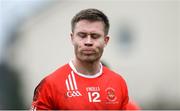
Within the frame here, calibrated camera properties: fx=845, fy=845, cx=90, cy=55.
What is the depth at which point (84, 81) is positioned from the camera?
676 centimetres

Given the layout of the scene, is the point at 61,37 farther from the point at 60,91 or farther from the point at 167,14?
the point at 60,91

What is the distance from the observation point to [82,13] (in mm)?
6707

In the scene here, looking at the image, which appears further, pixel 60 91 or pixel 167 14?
pixel 167 14

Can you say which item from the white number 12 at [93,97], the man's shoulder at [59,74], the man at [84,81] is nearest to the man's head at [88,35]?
the man at [84,81]

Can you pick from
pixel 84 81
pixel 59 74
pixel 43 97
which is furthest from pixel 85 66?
pixel 43 97

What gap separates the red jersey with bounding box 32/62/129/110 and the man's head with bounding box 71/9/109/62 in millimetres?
182

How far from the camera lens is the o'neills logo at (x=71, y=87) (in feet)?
21.8

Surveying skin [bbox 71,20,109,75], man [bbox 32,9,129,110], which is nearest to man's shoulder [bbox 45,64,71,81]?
man [bbox 32,9,129,110]

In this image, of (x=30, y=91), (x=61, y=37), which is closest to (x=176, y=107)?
(x=30, y=91)

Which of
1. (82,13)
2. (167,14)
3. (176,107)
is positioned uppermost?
(82,13)

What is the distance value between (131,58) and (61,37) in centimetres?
167

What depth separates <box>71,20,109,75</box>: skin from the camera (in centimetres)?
662

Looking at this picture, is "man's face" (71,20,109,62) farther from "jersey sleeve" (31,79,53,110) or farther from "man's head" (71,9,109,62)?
"jersey sleeve" (31,79,53,110)

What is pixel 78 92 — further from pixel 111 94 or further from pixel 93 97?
pixel 111 94
